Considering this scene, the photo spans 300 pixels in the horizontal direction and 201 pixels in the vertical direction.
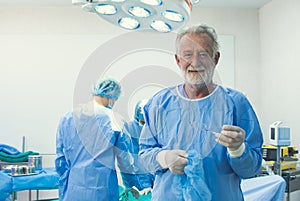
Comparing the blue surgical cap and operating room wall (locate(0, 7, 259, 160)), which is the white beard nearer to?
the blue surgical cap

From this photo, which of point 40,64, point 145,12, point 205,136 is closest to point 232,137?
point 205,136

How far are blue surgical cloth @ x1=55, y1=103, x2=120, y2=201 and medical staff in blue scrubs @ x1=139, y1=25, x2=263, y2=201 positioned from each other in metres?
0.63

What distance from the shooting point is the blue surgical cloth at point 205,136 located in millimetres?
1032

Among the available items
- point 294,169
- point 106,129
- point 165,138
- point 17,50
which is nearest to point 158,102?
point 165,138

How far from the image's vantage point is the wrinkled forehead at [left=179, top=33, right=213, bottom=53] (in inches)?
41.2

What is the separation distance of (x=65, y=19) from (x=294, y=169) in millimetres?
2362

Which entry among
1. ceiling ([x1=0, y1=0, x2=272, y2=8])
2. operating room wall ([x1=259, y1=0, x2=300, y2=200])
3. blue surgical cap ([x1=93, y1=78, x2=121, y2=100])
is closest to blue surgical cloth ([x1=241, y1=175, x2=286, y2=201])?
blue surgical cap ([x1=93, y1=78, x2=121, y2=100])

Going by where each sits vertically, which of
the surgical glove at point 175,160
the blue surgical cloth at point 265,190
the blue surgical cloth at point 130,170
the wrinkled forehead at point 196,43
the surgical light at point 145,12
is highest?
the surgical light at point 145,12

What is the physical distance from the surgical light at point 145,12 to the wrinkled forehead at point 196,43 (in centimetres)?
5

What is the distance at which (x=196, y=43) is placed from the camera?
1.05 metres

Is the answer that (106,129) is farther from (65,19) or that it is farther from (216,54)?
(65,19)

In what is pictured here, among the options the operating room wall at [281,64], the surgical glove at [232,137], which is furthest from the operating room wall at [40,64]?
the surgical glove at [232,137]

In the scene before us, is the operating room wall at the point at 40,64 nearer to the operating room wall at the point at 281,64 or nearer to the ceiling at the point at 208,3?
the ceiling at the point at 208,3

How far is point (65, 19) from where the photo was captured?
134 inches
